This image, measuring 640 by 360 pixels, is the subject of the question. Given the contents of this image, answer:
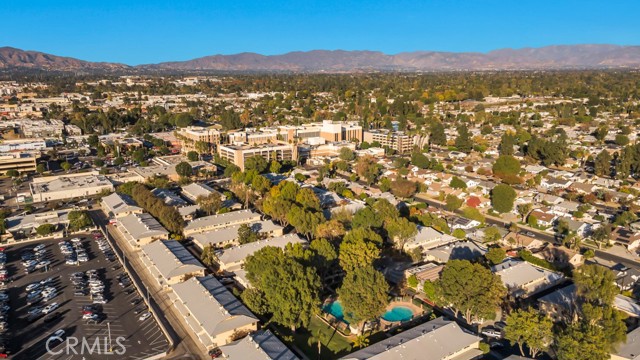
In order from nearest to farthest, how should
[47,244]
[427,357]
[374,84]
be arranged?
[427,357]
[47,244]
[374,84]

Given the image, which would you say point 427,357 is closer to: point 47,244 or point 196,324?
point 196,324

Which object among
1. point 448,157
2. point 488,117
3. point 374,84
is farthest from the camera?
point 374,84

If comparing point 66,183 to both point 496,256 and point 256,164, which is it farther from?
point 496,256

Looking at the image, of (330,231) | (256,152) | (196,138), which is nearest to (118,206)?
(330,231)

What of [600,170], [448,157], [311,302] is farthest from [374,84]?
[311,302]

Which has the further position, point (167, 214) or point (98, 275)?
point (167, 214)

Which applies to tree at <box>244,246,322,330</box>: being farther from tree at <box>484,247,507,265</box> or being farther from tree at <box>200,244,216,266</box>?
tree at <box>484,247,507,265</box>
